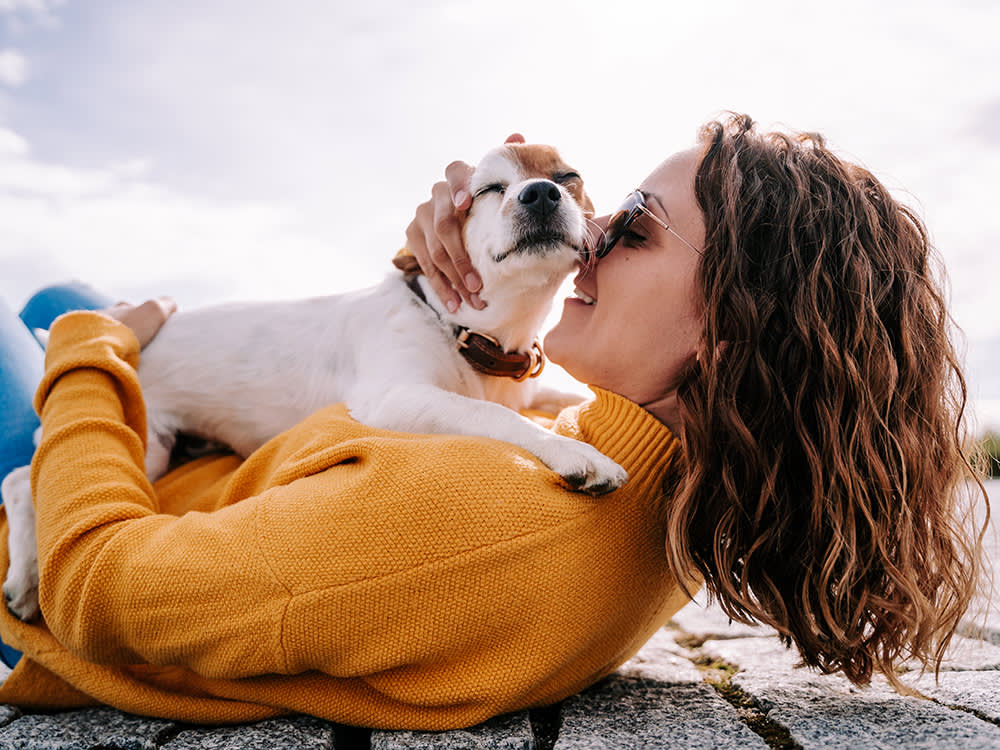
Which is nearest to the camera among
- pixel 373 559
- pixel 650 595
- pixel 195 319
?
pixel 373 559

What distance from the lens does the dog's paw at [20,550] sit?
1768mm

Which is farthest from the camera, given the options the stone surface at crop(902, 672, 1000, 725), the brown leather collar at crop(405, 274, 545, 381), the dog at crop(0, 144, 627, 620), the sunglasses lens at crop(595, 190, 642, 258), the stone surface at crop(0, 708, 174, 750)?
the brown leather collar at crop(405, 274, 545, 381)

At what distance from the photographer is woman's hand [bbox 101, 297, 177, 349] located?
2.60 metres

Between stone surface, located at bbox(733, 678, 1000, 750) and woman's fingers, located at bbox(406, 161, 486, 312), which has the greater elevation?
woman's fingers, located at bbox(406, 161, 486, 312)

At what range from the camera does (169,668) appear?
5.13ft

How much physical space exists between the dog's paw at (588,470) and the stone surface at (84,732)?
2.94ft

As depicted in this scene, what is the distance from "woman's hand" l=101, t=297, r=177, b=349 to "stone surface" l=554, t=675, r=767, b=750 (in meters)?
1.80

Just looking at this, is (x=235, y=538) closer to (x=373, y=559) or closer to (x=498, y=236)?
(x=373, y=559)

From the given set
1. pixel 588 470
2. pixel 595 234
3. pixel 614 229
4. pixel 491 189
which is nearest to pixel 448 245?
pixel 491 189

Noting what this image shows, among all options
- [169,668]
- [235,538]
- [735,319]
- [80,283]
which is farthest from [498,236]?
[80,283]

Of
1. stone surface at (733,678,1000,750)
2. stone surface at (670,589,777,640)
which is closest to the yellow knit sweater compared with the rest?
stone surface at (733,678,1000,750)

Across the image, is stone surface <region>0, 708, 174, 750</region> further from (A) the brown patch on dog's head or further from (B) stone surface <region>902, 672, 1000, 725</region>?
(A) the brown patch on dog's head

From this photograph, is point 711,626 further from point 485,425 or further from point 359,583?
point 359,583

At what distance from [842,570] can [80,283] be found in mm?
2829
